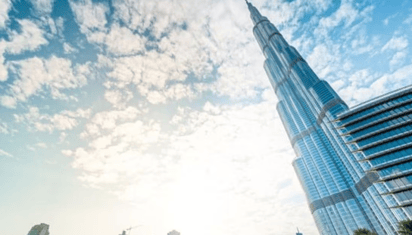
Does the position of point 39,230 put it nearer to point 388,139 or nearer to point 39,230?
point 39,230

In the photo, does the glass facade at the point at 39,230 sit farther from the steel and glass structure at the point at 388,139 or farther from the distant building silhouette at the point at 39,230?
the steel and glass structure at the point at 388,139

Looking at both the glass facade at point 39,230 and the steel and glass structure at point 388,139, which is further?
the glass facade at point 39,230

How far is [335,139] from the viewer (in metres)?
163

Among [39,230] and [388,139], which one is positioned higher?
[388,139]

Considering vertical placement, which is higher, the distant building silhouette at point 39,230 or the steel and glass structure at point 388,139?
the steel and glass structure at point 388,139

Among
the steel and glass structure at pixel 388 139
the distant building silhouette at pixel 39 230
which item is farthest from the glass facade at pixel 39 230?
the steel and glass structure at pixel 388 139

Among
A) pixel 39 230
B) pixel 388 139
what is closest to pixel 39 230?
pixel 39 230

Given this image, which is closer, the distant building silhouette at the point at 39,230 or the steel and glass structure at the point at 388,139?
the steel and glass structure at the point at 388,139

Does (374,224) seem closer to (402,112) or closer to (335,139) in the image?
(335,139)

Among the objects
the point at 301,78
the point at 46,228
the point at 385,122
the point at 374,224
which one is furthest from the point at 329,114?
the point at 46,228

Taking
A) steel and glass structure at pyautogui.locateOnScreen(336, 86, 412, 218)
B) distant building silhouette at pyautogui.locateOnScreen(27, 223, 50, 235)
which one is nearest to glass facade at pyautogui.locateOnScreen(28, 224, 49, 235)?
distant building silhouette at pyautogui.locateOnScreen(27, 223, 50, 235)

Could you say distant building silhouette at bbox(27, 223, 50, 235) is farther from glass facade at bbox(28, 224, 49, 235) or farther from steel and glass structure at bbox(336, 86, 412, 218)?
steel and glass structure at bbox(336, 86, 412, 218)

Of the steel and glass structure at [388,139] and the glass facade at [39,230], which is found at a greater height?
the steel and glass structure at [388,139]

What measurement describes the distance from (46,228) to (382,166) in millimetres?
154848
